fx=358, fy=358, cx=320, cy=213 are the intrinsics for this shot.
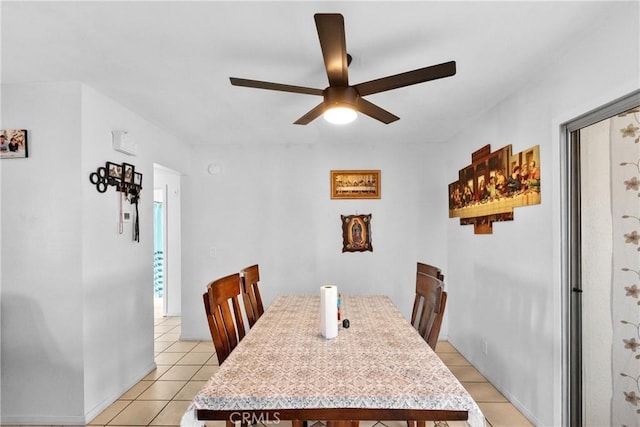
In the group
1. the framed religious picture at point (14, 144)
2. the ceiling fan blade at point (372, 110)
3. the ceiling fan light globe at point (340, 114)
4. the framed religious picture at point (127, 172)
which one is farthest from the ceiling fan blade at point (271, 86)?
the framed religious picture at point (14, 144)

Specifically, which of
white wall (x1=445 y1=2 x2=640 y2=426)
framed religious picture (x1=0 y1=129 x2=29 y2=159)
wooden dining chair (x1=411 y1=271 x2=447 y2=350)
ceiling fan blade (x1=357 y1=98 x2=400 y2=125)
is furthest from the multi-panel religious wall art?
framed religious picture (x1=0 y1=129 x2=29 y2=159)

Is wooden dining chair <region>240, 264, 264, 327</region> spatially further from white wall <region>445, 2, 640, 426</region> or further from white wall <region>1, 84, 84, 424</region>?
white wall <region>445, 2, 640, 426</region>

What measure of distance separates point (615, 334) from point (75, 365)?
324 centimetres

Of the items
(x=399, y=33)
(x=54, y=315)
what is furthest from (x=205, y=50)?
(x=54, y=315)

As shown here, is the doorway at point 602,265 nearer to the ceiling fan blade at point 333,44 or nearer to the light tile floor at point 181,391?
the light tile floor at point 181,391

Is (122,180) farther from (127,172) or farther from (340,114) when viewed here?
(340,114)

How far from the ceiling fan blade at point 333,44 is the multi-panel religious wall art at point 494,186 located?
147 cm

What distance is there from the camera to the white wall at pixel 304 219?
13.9 feet

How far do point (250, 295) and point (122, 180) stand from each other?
4.61 ft

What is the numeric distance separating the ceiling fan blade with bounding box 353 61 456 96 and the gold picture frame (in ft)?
7.94

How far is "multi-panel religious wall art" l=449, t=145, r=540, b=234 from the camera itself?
2.40 meters

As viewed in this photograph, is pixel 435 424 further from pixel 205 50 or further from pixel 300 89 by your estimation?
pixel 205 50

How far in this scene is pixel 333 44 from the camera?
56.3 inches

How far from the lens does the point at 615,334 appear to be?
1802 millimetres
